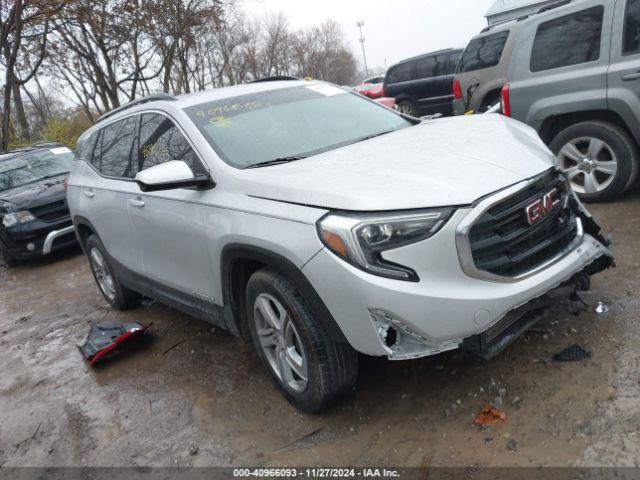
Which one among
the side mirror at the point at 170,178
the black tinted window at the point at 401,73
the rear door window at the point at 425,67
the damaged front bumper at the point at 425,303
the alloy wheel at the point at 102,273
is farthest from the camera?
the black tinted window at the point at 401,73

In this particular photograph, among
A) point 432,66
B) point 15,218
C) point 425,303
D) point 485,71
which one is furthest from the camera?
point 432,66

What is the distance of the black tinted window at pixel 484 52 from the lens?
26.9ft

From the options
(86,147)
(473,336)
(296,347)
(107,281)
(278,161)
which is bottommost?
(107,281)

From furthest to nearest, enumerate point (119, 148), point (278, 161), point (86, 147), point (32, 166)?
point (32, 166) → point (86, 147) → point (119, 148) → point (278, 161)

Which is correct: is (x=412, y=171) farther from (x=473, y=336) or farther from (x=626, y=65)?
(x=626, y=65)

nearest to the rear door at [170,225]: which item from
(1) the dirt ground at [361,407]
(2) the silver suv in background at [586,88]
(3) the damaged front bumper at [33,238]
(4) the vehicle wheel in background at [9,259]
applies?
(1) the dirt ground at [361,407]

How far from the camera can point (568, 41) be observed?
5.20m

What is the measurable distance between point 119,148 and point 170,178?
166 centimetres

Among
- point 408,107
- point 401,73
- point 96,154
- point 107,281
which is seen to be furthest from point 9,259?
point 401,73

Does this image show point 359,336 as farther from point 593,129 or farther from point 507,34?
point 507,34

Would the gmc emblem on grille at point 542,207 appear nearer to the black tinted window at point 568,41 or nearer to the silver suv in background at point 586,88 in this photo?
the silver suv in background at point 586,88

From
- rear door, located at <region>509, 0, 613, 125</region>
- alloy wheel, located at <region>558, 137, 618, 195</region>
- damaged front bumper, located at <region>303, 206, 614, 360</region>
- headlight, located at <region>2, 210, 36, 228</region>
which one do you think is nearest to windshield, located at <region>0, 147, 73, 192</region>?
headlight, located at <region>2, 210, 36, 228</region>

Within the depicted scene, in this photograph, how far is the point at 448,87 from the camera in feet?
44.9

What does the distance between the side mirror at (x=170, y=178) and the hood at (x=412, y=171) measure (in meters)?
0.32
